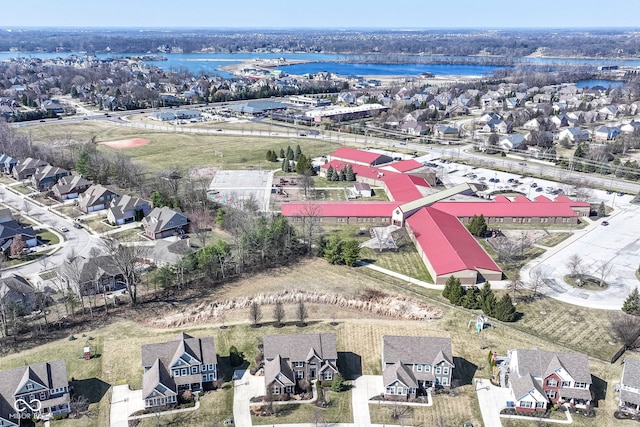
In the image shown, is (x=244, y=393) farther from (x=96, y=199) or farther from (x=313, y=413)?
(x=96, y=199)

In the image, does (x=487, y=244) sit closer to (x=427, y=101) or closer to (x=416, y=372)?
(x=416, y=372)

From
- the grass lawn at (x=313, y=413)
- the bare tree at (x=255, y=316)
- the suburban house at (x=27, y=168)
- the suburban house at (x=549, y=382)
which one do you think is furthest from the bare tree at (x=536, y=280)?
the suburban house at (x=27, y=168)


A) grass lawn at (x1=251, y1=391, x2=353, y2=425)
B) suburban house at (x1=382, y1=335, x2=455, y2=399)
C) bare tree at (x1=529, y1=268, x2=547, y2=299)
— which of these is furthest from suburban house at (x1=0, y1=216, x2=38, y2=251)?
bare tree at (x1=529, y1=268, x2=547, y2=299)

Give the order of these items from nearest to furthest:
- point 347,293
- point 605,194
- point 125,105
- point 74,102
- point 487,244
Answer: point 347,293 → point 487,244 → point 605,194 → point 125,105 → point 74,102

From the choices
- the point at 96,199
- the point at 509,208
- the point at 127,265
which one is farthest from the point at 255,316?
the point at 509,208

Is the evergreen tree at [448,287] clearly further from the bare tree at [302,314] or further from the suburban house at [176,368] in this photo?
the suburban house at [176,368]

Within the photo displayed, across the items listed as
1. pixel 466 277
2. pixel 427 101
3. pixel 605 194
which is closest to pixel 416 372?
pixel 466 277
